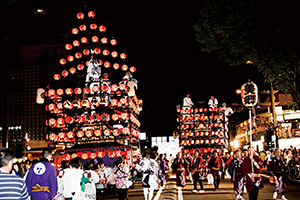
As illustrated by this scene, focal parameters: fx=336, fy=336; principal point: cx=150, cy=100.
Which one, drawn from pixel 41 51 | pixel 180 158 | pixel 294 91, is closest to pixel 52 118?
pixel 180 158

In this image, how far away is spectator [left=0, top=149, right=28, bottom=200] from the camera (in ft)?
14.2

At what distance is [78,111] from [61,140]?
6.94 ft

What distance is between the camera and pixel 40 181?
6512 millimetres

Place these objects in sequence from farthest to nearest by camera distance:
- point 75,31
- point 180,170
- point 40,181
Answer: point 75,31
point 180,170
point 40,181

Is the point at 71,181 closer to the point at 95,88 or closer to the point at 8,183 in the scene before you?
the point at 8,183

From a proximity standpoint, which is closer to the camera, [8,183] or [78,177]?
[8,183]

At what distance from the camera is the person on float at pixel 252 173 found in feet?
34.0

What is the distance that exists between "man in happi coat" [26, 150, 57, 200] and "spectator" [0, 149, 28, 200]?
1997 millimetres

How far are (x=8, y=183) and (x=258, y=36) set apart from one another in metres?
11.1

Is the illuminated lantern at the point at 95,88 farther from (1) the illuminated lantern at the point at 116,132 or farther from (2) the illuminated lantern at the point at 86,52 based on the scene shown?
(2) the illuminated lantern at the point at 86,52

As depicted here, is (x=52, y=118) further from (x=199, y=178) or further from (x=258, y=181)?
(x=258, y=181)

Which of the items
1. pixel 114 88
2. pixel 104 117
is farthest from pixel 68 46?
pixel 104 117

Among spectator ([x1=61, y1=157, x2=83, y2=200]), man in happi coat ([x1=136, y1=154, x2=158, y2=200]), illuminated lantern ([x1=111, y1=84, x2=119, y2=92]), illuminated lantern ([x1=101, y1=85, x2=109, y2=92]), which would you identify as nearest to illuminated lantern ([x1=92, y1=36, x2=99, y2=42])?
illuminated lantern ([x1=101, y1=85, x2=109, y2=92])

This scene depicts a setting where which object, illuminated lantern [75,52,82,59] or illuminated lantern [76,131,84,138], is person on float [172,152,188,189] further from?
illuminated lantern [75,52,82,59]
